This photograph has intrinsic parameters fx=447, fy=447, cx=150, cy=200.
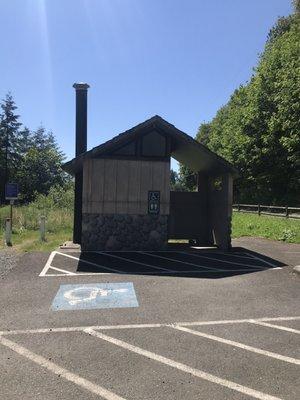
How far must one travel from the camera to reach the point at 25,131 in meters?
77.8

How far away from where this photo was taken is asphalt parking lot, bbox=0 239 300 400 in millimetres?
4891

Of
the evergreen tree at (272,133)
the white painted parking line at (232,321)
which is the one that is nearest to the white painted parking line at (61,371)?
the white painted parking line at (232,321)

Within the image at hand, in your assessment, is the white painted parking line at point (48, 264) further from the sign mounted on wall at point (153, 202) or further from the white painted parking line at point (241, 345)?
the white painted parking line at point (241, 345)

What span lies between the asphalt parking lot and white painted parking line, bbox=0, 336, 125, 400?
0.04 feet

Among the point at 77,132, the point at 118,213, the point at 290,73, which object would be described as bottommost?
the point at 118,213

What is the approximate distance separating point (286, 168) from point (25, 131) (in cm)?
5299

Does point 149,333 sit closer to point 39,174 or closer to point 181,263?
point 181,263

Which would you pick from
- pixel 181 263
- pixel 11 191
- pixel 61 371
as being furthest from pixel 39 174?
pixel 61 371

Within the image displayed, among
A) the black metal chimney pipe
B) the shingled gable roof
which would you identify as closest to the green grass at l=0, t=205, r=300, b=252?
the black metal chimney pipe

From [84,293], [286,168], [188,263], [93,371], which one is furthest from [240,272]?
[286,168]

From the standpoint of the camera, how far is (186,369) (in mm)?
5320

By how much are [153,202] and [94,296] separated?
712 cm

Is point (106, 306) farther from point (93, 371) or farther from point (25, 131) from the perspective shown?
point (25, 131)

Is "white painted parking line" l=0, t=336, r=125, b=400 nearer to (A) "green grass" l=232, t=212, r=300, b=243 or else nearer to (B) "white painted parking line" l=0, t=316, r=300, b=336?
(B) "white painted parking line" l=0, t=316, r=300, b=336
